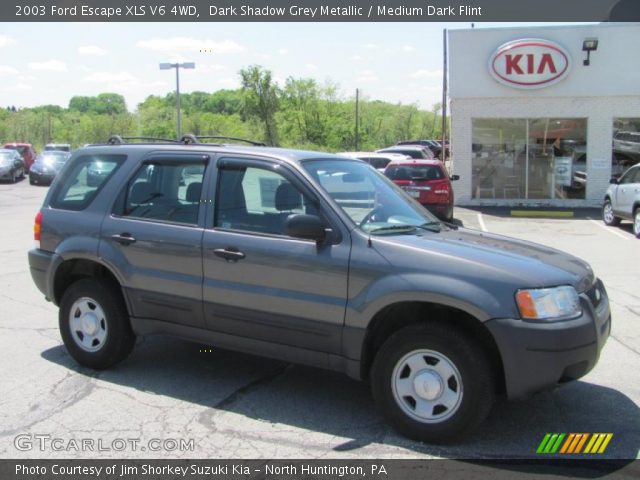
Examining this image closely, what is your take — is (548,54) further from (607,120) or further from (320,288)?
(320,288)

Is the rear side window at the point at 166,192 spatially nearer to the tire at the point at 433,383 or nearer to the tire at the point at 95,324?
the tire at the point at 95,324

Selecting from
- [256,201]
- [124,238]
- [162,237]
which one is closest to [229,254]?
[256,201]

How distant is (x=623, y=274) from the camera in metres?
9.66

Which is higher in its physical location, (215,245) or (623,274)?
(215,245)

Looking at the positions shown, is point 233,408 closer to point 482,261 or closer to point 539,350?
point 482,261

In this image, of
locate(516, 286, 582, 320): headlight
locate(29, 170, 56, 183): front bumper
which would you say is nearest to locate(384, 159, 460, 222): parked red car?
locate(516, 286, 582, 320): headlight

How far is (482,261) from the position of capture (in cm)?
400

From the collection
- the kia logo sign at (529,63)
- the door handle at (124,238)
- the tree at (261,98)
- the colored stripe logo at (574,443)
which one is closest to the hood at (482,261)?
the colored stripe logo at (574,443)

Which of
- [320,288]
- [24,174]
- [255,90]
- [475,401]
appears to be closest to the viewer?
[475,401]

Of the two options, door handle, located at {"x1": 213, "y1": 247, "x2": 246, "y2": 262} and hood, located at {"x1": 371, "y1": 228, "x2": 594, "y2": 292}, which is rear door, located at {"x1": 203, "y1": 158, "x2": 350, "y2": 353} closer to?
door handle, located at {"x1": 213, "y1": 247, "x2": 246, "y2": 262}

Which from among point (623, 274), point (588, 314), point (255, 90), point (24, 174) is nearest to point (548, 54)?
point (623, 274)

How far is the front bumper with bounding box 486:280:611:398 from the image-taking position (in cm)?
376

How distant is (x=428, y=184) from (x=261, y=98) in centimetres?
3439

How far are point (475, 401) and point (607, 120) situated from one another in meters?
18.0
